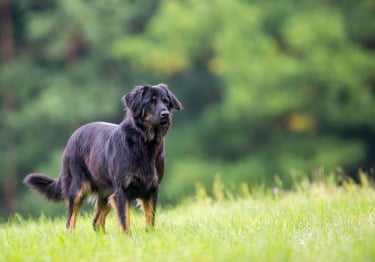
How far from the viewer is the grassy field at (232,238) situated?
4945mm

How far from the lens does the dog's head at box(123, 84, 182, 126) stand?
6754 mm

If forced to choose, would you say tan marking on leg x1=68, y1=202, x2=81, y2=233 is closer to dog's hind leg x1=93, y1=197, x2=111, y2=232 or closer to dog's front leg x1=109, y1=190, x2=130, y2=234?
dog's hind leg x1=93, y1=197, x2=111, y2=232

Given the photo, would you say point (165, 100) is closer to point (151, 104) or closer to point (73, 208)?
point (151, 104)

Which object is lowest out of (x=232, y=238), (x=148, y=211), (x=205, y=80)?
(x=232, y=238)

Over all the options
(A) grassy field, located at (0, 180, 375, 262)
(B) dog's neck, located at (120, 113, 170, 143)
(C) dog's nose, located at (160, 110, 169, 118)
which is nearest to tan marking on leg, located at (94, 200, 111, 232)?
(A) grassy field, located at (0, 180, 375, 262)

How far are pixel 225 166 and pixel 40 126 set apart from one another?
7.07 m

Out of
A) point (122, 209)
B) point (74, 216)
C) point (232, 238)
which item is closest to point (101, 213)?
point (74, 216)

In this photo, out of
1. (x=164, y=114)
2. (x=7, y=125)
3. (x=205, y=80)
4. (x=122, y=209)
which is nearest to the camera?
(x=122, y=209)

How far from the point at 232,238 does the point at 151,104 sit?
186 centimetres

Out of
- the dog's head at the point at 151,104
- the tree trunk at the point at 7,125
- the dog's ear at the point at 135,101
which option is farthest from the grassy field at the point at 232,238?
the tree trunk at the point at 7,125

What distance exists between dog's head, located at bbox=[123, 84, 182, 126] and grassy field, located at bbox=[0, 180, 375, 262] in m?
1.09

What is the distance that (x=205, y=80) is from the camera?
83.6ft

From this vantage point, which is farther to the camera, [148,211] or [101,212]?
[101,212]

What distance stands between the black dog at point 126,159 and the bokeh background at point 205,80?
1344 cm
